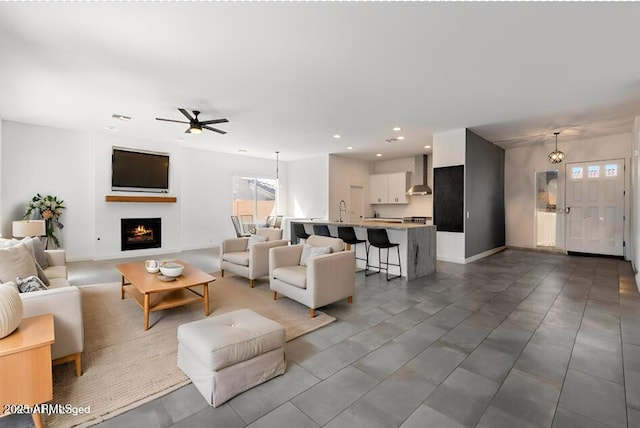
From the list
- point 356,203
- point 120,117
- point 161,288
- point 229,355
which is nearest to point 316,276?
point 229,355

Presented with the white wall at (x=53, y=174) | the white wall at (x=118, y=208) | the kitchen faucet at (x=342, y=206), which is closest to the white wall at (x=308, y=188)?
the kitchen faucet at (x=342, y=206)

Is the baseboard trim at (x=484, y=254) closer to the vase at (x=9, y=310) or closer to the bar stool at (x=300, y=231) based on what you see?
the bar stool at (x=300, y=231)

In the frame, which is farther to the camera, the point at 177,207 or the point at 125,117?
the point at 177,207

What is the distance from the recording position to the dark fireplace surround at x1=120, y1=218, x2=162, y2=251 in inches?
271

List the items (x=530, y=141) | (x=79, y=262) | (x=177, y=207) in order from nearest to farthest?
(x=79, y=262) → (x=530, y=141) → (x=177, y=207)

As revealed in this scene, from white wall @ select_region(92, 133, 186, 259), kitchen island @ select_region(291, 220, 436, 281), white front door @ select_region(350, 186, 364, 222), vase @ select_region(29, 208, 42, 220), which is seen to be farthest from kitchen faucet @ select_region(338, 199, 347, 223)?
vase @ select_region(29, 208, 42, 220)

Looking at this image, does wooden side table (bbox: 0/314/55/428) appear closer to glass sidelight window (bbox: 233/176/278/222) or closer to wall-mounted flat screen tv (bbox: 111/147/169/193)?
wall-mounted flat screen tv (bbox: 111/147/169/193)

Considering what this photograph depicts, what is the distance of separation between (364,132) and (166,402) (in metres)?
5.65

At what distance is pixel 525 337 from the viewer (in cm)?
274

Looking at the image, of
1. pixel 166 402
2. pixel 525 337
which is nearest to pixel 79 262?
pixel 166 402

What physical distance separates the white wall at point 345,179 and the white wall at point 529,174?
4135 mm

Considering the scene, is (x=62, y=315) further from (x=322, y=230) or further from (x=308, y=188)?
(x=308, y=188)

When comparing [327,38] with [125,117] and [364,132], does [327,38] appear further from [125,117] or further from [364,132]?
[125,117]

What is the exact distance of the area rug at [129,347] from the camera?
1.85 metres
